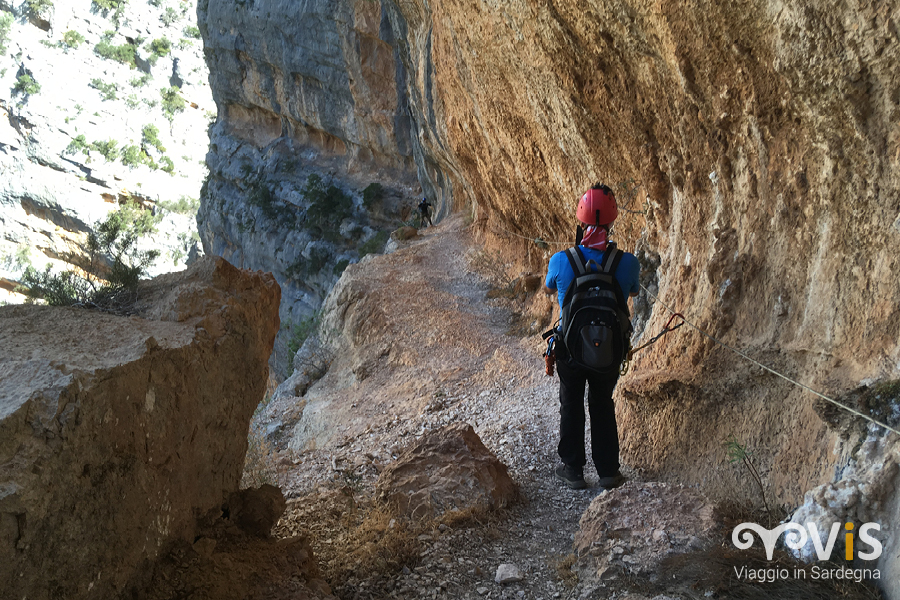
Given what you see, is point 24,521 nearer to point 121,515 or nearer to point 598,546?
point 121,515

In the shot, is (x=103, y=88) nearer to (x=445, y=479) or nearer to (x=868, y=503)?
(x=445, y=479)

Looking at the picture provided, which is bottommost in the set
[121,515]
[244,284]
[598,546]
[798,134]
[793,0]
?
[598,546]

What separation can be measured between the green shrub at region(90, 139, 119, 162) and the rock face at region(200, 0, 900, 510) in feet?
137

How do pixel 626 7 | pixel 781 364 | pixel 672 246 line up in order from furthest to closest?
pixel 672 246 < pixel 626 7 < pixel 781 364

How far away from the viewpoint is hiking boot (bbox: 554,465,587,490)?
4031mm

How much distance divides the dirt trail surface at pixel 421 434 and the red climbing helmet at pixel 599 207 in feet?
4.88

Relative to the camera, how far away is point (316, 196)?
84.3 feet

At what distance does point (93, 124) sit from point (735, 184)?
157 feet

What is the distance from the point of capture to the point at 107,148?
42.7m

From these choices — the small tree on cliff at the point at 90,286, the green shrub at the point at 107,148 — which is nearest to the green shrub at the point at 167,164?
the green shrub at the point at 107,148

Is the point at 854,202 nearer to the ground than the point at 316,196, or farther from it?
nearer to the ground

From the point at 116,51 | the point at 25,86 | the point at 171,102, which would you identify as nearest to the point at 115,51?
the point at 116,51

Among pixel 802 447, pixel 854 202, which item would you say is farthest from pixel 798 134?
pixel 802 447

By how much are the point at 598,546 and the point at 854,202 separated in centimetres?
199
